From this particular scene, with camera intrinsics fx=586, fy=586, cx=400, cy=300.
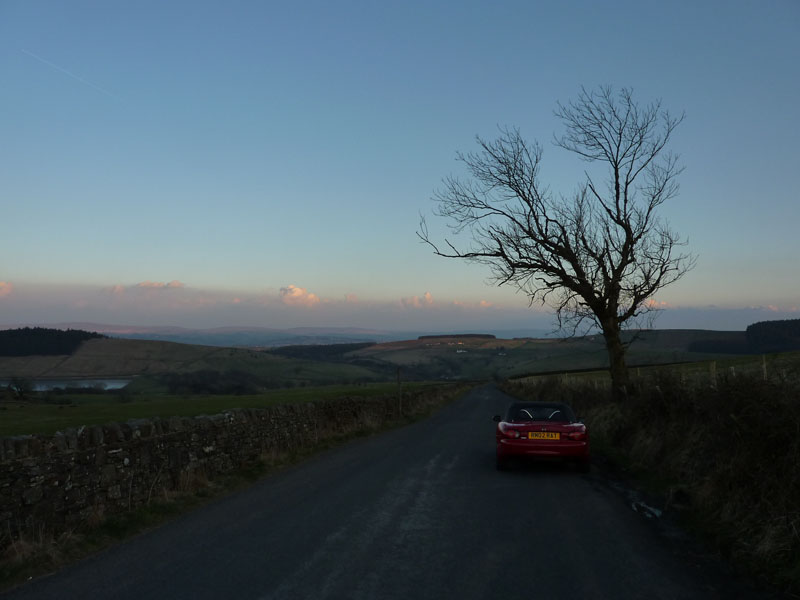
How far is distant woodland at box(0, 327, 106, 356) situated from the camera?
110938 mm

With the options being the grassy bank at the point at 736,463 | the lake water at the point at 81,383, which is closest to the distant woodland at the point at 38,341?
the lake water at the point at 81,383

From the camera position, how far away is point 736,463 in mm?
8031

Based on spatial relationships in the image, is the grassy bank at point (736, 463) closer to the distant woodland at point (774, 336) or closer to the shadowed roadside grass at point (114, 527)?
the shadowed roadside grass at point (114, 527)

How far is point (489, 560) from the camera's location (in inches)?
239

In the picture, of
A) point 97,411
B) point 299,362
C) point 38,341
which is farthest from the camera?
point 299,362

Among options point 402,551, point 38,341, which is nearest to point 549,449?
point 402,551

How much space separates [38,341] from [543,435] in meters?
126

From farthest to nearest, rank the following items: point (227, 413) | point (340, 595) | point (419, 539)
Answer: point (227, 413), point (419, 539), point (340, 595)

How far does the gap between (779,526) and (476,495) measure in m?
4.64

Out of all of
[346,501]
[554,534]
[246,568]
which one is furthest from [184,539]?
[554,534]

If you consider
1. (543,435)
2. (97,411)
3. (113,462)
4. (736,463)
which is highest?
(736,463)

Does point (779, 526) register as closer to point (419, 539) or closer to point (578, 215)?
point (419, 539)

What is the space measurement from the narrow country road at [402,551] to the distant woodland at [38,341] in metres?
122

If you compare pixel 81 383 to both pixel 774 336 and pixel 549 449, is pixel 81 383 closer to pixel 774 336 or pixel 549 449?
pixel 549 449
